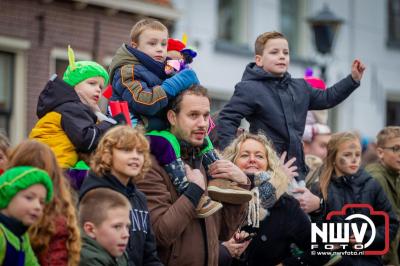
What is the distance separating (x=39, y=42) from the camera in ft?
57.6

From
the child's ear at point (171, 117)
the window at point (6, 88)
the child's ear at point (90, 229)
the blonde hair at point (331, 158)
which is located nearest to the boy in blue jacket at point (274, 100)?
the blonde hair at point (331, 158)

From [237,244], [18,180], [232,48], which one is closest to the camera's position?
[18,180]

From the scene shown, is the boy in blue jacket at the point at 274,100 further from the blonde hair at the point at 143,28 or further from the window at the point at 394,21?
the window at the point at 394,21

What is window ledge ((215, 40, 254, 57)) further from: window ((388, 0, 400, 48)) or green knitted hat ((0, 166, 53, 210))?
green knitted hat ((0, 166, 53, 210))

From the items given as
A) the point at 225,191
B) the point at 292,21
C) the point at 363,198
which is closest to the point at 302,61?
the point at 292,21

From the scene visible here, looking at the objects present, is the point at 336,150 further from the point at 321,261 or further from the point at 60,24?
the point at 60,24

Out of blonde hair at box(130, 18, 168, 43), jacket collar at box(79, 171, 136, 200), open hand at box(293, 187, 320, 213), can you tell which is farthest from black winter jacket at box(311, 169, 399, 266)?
jacket collar at box(79, 171, 136, 200)

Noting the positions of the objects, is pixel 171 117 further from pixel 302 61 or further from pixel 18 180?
pixel 302 61

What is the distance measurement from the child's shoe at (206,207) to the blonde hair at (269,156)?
1.01 meters

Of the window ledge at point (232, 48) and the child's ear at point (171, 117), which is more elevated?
the window ledge at point (232, 48)

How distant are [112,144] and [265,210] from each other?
6.52 ft

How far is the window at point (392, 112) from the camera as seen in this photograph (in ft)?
86.6

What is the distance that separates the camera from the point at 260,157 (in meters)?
7.87

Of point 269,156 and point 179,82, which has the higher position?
point 179,82
